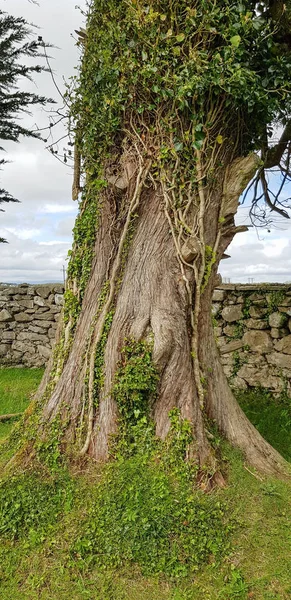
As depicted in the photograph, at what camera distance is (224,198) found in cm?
426

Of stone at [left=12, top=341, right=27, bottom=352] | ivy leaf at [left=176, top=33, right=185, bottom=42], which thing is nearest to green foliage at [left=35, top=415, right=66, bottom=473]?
ivy leaf at [left=176, top=33, right=185, bottom=42]

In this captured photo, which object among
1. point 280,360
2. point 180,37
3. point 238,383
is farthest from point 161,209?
point 238,383

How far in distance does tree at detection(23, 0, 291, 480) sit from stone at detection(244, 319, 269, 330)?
3556 mm

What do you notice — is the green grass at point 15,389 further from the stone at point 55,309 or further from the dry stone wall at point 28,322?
the stone at point 55,309

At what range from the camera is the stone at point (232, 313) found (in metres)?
7.98

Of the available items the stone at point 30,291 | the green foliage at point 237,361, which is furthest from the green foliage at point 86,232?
the stone at point 30,291

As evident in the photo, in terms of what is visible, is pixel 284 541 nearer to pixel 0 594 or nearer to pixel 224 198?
pixel 0 594

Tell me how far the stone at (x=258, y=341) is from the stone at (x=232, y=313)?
31cm

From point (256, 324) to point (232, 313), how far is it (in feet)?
1.47

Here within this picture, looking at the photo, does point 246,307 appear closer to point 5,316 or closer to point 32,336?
point 32,336

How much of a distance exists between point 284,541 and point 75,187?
142 inches

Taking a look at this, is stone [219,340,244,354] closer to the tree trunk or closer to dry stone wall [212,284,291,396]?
dry stone wall [212,284,291,396]

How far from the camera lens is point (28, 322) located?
1047 cm

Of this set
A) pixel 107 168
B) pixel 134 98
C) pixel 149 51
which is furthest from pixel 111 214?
pixel 149 51
